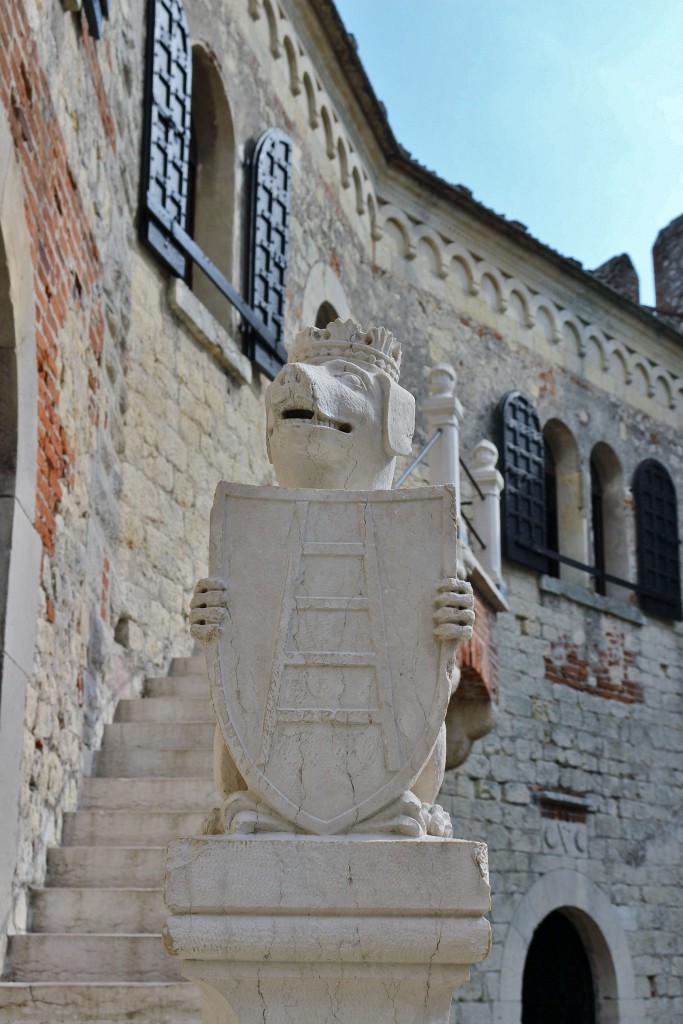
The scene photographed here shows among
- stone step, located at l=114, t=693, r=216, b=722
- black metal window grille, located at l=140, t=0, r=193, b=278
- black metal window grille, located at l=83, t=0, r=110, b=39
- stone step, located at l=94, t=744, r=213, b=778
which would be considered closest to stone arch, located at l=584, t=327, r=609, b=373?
black metal window grille, located at l=140, t=0, r=193, b=278

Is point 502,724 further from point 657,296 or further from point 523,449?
point 657,296

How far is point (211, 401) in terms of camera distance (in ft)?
28.0

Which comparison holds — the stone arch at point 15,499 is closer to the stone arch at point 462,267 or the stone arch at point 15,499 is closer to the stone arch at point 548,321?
the stone arch at point 462,267

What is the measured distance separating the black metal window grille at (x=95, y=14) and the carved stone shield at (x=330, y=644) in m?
3.62

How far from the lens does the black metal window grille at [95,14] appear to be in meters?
5.89

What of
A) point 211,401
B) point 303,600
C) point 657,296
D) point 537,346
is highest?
point 657,296

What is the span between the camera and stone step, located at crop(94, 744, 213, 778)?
225 inches

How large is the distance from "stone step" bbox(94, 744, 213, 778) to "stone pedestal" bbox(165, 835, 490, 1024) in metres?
2.85

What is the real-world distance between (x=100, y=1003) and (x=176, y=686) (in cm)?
266

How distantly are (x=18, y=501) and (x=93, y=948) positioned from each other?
5.59ft

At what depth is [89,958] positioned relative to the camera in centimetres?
464

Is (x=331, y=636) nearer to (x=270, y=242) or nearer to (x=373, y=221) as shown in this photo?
(x=270, y=242)

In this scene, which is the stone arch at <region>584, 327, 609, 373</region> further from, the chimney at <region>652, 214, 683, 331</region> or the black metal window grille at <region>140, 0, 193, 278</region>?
the black metal window grille at <region>140, 0, 193, 278</region>

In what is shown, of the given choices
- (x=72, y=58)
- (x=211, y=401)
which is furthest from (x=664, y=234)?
(x=72, y=58)
